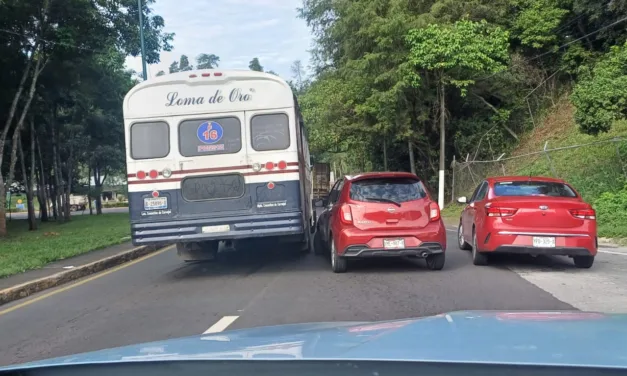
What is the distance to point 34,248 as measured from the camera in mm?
16781

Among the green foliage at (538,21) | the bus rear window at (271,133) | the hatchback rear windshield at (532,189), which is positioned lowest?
the hatchback rear windshield at (532,189)

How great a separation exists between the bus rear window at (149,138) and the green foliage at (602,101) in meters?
12.5

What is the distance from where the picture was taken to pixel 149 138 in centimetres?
1040

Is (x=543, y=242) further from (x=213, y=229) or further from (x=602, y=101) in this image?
(x=602, y=101)

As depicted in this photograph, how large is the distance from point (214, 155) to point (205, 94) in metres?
1.04

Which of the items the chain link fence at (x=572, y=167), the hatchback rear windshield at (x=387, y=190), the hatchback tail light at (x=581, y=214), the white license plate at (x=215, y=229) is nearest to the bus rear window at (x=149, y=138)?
the white license plate at (x=215, y=229)

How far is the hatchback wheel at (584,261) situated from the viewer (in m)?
10.4

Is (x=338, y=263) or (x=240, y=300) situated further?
(x=338, y=263)

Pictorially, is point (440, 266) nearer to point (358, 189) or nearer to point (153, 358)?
point (358, 189)

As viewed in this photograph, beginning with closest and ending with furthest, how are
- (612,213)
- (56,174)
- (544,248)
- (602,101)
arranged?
1. (544,248)
2. (612,213)
3. (602,101)
4. (56,174)

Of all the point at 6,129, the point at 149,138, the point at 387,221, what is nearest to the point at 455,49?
the point at 387,221

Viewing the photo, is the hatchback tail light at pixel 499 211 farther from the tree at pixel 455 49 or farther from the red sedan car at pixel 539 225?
the tree at pixel 455 49

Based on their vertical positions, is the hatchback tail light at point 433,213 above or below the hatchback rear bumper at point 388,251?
above

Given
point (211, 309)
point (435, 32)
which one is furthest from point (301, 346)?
point (435, 32)
